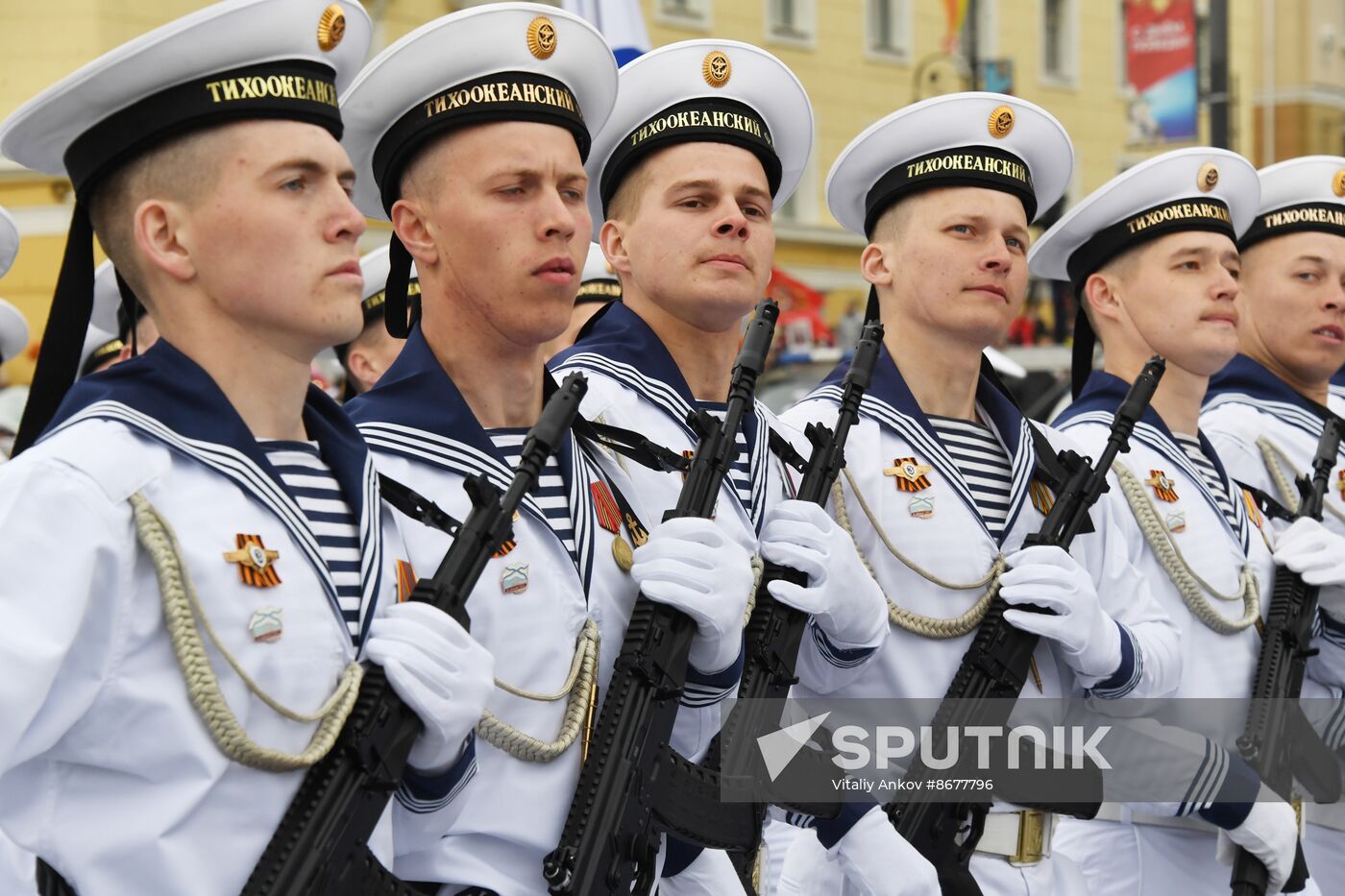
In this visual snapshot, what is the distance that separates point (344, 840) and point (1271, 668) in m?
3.06

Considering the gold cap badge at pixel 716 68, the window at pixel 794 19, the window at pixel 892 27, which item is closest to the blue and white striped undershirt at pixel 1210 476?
the gold cap badge at pixel 716 68

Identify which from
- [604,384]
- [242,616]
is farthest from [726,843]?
[242,616]

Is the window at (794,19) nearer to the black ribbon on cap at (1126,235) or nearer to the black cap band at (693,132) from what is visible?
the black ribbon on cap at (1126,235)

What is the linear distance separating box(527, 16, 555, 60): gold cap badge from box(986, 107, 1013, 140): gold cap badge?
1448 millimetres

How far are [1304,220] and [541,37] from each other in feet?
11.0

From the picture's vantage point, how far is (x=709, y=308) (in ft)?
13.2

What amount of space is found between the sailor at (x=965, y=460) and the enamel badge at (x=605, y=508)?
2.52ft

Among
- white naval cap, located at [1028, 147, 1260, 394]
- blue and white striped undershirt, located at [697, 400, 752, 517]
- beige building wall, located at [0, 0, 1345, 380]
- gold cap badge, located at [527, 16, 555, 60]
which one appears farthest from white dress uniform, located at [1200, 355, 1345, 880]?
beige building wall, located at [0, 0, 1345, 380]

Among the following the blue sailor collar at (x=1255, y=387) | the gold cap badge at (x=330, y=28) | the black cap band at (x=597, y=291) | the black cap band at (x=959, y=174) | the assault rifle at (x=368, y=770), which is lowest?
the assault rifle at (x=368, y=770)

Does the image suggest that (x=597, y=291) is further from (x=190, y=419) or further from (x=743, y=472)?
(x=190, y=419)

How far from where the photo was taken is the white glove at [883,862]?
13.1 feet

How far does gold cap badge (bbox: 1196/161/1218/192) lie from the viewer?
5.32 meters

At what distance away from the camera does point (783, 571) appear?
383 centimetres

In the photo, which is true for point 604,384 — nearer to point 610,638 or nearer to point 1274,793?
point 610,638
